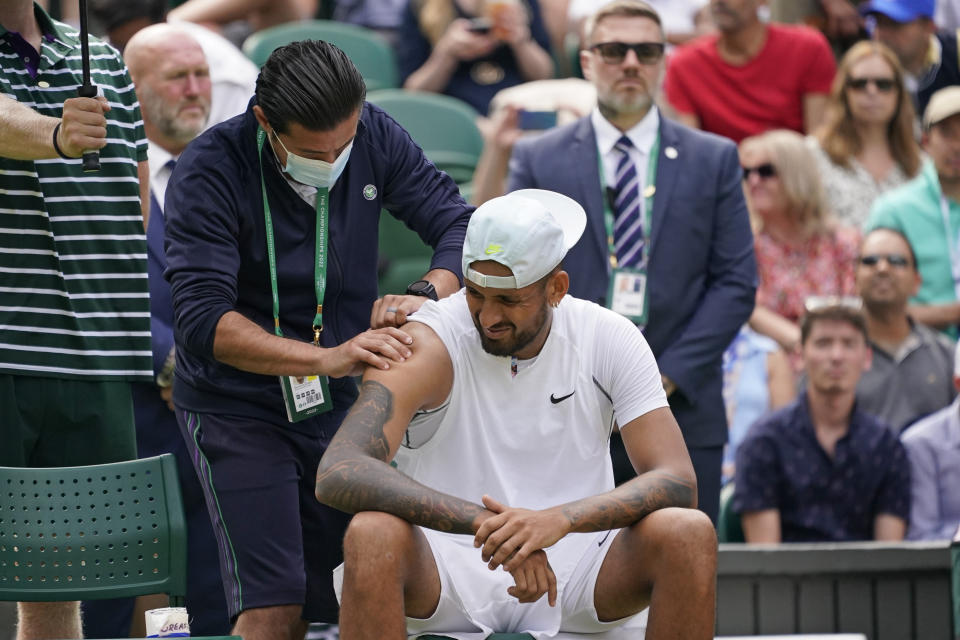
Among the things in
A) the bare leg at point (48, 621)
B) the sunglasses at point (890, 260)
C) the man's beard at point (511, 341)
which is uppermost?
the sunglasses at point (890, 260)

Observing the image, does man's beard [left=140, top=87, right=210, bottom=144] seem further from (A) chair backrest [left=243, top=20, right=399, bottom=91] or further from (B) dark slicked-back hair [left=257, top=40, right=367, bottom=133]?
(A) chair backrest [left=243, top=20, right=399, bottom=91]

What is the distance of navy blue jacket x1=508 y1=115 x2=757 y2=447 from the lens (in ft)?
16.5

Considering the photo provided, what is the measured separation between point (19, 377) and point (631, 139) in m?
2.27

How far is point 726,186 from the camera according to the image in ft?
17.2

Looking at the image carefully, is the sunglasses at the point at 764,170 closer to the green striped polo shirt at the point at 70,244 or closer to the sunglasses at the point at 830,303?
the sunglasses at the point at 830,303

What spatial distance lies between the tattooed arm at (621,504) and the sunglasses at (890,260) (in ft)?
10.3

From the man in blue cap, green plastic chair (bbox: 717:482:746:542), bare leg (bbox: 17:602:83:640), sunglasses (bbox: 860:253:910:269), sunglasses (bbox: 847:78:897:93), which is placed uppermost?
the man in blue cap

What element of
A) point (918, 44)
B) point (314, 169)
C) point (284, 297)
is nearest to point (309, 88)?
point (314, 169)

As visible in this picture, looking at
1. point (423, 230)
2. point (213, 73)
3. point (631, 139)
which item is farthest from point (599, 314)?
point (213, 73)

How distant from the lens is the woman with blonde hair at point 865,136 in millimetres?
7461

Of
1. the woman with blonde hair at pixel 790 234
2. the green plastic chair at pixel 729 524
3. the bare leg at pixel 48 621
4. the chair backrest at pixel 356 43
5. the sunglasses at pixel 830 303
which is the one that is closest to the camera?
the bare leg at pixel 48 621

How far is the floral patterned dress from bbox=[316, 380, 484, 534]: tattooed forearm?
3.59 metres

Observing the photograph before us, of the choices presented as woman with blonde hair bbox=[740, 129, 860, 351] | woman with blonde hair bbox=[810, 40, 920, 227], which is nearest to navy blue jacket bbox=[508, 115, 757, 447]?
woman with blonde hair bbox=[740, 129, 860, 351]

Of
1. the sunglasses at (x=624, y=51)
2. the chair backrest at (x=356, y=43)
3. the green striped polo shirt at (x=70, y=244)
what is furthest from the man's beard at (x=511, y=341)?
the chair backrest at (x=356, y=43)
